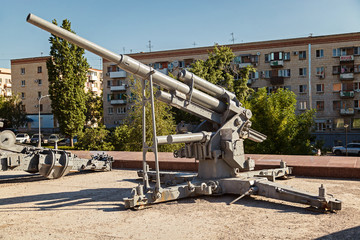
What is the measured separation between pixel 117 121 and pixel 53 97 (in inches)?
816

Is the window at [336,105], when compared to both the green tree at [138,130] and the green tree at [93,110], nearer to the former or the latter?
the green tree at [138,130]

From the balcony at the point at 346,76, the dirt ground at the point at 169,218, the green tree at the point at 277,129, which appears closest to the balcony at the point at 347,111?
the balcony at the point at 346,76

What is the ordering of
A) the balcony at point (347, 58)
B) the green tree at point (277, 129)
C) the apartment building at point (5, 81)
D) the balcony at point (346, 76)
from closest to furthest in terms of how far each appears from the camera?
the green tree at point (277, 129) < the balcony at point (347, 58) < the balcony at point (346, 76) < the apartment building at point (5, 81)

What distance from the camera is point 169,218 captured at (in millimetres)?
7586

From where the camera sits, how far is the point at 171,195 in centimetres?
862

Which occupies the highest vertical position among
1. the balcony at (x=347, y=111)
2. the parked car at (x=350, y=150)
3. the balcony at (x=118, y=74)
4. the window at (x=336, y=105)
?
the balcony at (x=118, y=74)

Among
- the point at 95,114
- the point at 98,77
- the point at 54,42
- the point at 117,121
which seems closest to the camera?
the point at 54,42

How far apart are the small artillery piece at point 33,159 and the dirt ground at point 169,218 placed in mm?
1005

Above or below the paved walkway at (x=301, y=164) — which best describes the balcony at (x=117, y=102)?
above

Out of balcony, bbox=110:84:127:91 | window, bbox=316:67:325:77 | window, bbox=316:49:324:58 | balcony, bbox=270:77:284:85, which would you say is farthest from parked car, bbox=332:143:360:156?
balcony, bbox=110:84:127:91

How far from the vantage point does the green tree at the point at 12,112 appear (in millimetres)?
52281

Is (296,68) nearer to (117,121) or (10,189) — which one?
(117,121)

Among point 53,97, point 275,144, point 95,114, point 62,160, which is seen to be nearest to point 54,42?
point 53,97

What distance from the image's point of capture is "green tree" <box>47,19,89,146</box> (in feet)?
101
